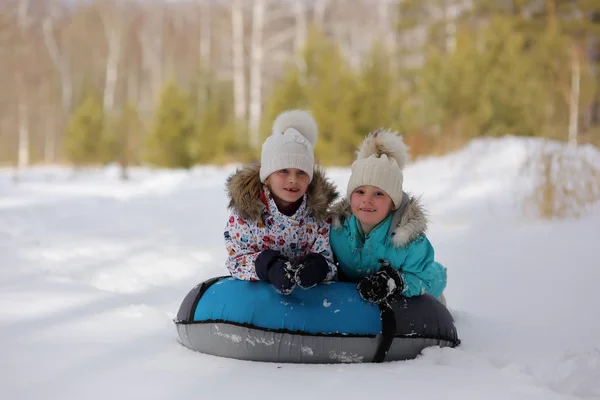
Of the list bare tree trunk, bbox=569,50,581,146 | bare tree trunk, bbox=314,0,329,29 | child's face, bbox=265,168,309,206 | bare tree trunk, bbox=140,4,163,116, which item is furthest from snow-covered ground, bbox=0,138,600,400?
bare tree trunk, bbox=140,4,163,116

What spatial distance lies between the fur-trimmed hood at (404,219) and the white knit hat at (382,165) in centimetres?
6

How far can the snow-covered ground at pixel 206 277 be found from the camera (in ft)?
7.07

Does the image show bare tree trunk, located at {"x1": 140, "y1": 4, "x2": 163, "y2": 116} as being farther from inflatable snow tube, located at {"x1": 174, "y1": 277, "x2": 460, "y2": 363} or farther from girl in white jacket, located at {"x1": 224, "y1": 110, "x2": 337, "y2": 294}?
inflatable snow tube, located at {"x1": 174, "y1": 277, "x2": 460, "y2": 363}

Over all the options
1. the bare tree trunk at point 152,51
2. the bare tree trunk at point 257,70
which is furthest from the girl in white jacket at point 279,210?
the bare tree trunk at point 152,51

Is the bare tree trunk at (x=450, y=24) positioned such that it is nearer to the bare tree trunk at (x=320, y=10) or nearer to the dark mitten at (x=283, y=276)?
the bare tree trunk at (x=320, y=10)

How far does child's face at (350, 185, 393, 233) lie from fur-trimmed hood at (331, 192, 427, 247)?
0.07 m

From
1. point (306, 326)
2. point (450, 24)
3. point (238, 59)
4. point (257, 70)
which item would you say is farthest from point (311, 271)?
point (450, 24)

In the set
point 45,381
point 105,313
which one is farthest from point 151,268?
point 45,381

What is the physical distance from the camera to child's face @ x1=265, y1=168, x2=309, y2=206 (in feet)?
Answer: 9.19

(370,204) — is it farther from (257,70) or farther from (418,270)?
(257,70)

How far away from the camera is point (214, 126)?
1723 centimetres

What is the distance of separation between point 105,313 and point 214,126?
47.6 feet

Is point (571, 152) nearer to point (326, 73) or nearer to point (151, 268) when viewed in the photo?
point (151, 268)

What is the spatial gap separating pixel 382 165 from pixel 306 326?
0.93 meters
